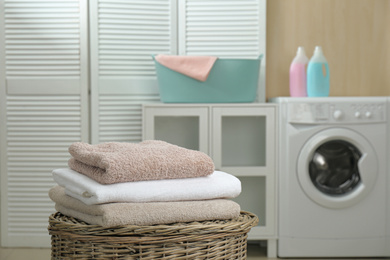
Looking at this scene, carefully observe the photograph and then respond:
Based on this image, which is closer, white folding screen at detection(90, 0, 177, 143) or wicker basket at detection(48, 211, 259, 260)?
wicker basket at detection(48, 211, 259, 260)

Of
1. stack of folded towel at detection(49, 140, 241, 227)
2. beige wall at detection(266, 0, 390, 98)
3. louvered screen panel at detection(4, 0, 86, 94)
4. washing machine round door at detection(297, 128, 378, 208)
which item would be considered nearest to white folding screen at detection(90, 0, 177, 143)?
louvered screen panel at detection(4, 0, 86, 94)

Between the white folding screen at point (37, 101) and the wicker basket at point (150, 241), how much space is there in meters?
1.90

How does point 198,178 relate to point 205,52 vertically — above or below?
below

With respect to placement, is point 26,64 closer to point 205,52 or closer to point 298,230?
point 205,52

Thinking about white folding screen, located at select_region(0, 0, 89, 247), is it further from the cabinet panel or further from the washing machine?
the washing machine

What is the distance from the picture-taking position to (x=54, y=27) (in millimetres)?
2945

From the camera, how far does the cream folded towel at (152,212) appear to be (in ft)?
3.44

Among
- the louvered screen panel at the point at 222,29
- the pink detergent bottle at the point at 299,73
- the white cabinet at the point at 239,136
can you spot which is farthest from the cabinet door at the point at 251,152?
the louvered screen panel at the point at 222,29

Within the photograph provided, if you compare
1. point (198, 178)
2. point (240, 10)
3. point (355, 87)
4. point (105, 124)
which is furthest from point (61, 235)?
point (355, 87)

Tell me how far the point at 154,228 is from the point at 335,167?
6.17ft

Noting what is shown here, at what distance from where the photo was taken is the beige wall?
3.14 metres

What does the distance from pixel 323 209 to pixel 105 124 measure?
3.98 ft

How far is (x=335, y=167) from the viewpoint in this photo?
2750mm

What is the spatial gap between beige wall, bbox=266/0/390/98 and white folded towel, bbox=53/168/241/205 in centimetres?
203
